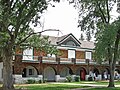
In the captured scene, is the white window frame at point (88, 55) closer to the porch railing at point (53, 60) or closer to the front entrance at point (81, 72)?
the porch railing at point (53, 60)

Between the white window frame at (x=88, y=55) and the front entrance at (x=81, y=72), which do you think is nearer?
the front entrance at (x=81, y=72)


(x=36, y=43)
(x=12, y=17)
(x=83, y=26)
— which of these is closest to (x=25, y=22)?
(x=12, y=17)

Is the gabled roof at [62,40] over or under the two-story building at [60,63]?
over

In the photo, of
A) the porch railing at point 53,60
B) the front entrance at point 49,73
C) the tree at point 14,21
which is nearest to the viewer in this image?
the tree at point 14,21

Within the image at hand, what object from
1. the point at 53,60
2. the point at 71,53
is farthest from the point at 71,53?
the point at 53,60

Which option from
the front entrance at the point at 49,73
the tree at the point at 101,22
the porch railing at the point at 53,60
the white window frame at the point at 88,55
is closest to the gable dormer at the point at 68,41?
the porch railing at the point at 53,60

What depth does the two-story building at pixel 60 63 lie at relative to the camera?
4691 centimetres

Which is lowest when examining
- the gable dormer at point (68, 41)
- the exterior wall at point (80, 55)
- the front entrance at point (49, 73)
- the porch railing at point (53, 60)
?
the front entrance at point (49, 73)

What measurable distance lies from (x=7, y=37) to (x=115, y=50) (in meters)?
14.3

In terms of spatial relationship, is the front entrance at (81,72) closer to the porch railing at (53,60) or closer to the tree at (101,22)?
the porch railing at (53,60)

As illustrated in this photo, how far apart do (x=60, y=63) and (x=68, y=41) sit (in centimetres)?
536

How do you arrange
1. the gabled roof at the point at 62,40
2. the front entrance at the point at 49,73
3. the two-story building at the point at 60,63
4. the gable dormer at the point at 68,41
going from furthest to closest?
the gable dormer at the point at 68,41 → the gabled roof at the point at 62,40 → the front entrance at the point at 49,73 → the two-story building at the point at 60,63

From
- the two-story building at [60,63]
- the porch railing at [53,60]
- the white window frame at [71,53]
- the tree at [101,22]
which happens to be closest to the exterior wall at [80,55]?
the two-story building at [60,63]

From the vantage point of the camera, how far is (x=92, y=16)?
112 feet
